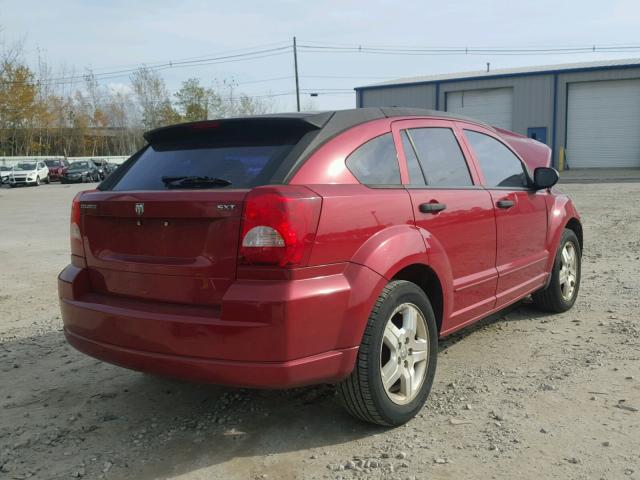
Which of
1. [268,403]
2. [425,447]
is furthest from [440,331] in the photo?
[268,403]

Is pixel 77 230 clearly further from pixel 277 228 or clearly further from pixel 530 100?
pixel 530 100

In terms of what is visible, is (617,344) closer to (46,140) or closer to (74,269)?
(74,269)

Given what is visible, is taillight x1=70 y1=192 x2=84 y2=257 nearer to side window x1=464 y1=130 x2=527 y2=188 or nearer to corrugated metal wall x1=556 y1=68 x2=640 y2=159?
side window x1=464 y1=130 x2=527 y2=188

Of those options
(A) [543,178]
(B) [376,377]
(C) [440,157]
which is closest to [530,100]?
(A) [543,178]

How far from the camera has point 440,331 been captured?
3736mm

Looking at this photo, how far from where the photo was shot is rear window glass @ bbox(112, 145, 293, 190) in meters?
3.02

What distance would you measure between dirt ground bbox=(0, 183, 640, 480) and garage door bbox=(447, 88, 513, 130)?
36621 mm

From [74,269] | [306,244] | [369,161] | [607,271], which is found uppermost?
[369,161]

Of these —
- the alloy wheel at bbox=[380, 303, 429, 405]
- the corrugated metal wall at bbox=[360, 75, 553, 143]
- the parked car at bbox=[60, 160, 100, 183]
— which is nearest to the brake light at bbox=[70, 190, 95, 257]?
the alloy wheel at bbox=[380, 303, 429, 405]

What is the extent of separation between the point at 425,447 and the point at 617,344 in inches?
91.1

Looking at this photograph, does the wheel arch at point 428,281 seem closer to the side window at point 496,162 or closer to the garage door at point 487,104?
the side window at point 496,162

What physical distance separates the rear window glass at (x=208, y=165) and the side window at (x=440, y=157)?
1070mm

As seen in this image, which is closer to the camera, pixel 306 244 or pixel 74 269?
pixel 306 244

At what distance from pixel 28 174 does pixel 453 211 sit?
130 ft
